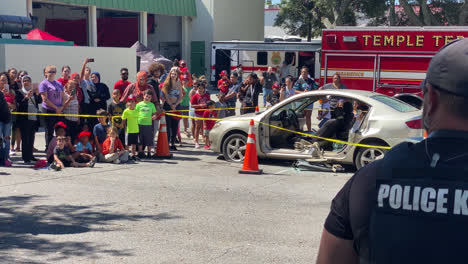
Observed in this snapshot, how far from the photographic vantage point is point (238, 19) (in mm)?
41438

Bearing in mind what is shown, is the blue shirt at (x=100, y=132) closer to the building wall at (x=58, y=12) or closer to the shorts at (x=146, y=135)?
the shorts at (x=146, y=135)

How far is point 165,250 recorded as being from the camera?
6.20 meters

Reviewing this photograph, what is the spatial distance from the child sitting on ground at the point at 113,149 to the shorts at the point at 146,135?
0.52 m

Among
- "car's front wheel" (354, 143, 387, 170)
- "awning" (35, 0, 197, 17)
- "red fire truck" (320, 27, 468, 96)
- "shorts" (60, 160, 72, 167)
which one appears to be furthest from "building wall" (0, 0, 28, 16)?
"car's front wheel" (354, 143, 387, 170)

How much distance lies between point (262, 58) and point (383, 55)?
54.5ft

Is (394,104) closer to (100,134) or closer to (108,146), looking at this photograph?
(108,146)

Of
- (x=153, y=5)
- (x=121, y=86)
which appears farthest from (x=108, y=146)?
(x=153, y=5)

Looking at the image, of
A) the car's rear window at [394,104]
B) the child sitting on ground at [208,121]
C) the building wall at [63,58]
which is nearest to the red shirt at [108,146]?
the child sitting on ground at [208,121]

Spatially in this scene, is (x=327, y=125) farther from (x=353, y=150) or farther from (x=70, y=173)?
(x=70, y=173)

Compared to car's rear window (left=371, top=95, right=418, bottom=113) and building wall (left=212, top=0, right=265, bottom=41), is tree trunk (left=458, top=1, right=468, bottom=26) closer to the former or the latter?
building wall (left=212, top=0, right=265, bottom=41)

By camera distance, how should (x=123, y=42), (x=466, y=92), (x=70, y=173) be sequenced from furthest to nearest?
1. (x=123, y=42)
2. (x=70, y=173)
3. (x=466, y=92)

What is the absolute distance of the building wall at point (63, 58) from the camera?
55.8ft

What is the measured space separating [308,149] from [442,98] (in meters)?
9.35

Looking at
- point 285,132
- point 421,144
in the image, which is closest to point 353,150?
point 285,132
